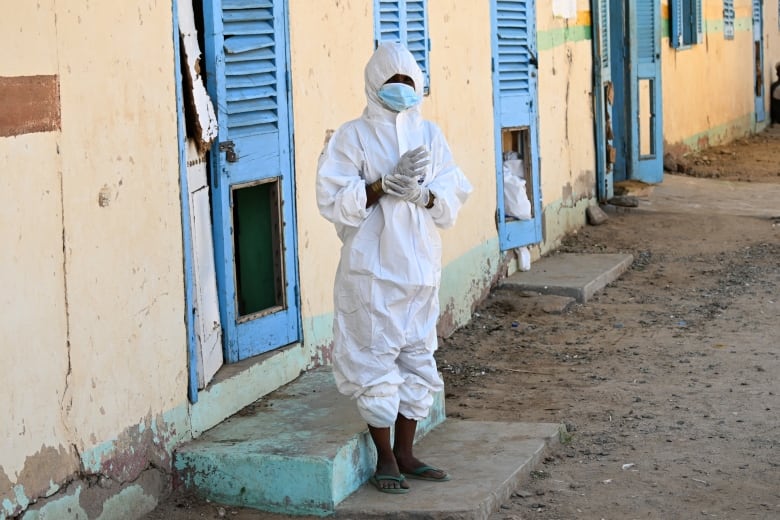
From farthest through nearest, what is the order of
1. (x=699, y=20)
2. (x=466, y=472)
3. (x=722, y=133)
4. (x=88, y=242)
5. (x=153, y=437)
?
(x=722, y=133) < (x=699, y=20) < (x=466, y=472) < (x=153, y=437) < (x=88, y=242)

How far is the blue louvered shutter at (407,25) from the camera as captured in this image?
6484 millimetres

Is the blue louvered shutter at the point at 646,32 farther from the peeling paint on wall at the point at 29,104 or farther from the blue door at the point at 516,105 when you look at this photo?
the peeling paint on wall at the point at 29,104

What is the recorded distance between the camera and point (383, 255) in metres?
4.32

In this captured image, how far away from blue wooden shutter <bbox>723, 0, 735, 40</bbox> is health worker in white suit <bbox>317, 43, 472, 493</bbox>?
12473 mm

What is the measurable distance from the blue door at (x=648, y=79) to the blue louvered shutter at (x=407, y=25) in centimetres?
510

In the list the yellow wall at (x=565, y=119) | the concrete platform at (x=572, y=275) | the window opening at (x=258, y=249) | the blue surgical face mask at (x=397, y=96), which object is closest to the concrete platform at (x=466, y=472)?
the window opening at (x=258, y=249)

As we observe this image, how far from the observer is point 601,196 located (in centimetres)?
1070

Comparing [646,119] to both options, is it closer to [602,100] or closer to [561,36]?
[602,100]

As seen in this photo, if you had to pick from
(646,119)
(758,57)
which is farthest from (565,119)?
(758,57)

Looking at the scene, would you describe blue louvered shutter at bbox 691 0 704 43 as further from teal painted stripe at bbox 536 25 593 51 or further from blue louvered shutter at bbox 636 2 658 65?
teal painted stripe at bbox 536 25 593 51

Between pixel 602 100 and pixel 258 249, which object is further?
pixel 602 100

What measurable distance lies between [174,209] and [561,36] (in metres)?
5.50

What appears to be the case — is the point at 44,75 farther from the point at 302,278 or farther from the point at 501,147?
the point at 501,147

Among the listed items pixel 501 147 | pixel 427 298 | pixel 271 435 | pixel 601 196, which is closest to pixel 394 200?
pixel 427 298
